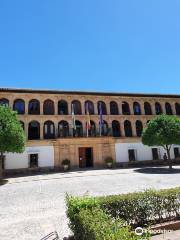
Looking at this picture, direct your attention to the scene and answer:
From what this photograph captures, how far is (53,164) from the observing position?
33.3 m

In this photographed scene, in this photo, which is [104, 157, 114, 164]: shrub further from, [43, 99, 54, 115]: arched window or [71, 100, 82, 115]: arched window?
[43, 99, 54, 115]: arched window

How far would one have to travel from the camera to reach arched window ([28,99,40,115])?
3512cm

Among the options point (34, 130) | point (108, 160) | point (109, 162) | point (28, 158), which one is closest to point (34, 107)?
point (34, 130)

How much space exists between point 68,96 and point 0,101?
1013cm

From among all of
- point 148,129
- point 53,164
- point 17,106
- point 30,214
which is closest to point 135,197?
point 30,214

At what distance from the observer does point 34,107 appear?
116 feet

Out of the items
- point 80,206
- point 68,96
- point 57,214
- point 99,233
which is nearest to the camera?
point 99,233

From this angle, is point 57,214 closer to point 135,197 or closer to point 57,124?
point 135,197

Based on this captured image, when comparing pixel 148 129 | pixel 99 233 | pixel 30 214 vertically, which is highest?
pixel 148 129

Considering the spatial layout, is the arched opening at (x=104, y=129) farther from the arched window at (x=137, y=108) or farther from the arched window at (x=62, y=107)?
the arched window at (x=62, y=107)

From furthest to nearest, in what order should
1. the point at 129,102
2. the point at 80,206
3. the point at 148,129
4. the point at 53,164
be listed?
the point at 129,102, the point at 53,164, the point at 148,129, the point at 80,206

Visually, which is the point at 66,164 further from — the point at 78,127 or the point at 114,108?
the point at 114,108

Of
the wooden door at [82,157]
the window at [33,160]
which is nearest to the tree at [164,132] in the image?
the wooden door at [82,157]

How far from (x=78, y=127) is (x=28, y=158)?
354 inches
